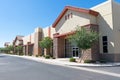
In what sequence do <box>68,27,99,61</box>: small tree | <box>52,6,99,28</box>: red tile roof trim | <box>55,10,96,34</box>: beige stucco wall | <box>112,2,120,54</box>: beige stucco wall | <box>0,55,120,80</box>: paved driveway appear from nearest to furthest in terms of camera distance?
1. <box>0,55,120,80</box>: paved driveway
2. <box>68,27,99,61</box>: small tree
3. <box>112,2,120,54</box>: beige stucco wall
4. <box>52,6,99,28</box>: red tile roof trim
5. <box>55,10,96,34</box>: beige stucco wall

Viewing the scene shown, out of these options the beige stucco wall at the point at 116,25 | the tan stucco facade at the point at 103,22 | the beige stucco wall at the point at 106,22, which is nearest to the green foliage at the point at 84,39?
the tan stucco facade at the point at 103,22

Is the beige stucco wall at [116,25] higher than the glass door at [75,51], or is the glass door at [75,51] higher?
the beige stucco wall at [116,25]

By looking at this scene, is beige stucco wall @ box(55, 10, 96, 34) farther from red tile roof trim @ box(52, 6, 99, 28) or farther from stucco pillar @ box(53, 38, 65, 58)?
stucco pillar @ box(53, 38, 65, 58)

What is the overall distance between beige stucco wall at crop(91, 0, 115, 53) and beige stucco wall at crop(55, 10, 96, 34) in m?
1.36

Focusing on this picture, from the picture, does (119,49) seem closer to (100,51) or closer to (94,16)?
(100,51)

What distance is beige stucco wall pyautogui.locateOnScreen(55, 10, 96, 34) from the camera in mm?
27230

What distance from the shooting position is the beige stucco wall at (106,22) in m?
24.8

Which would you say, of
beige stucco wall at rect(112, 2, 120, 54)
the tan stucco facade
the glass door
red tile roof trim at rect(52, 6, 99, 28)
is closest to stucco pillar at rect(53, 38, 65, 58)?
the glass door

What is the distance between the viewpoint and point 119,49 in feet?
82.7

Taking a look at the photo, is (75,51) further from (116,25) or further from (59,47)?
(116,25)

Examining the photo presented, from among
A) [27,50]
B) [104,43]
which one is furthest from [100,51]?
[27,50]

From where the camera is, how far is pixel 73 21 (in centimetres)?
3120

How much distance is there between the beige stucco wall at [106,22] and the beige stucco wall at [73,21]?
4.47 feet

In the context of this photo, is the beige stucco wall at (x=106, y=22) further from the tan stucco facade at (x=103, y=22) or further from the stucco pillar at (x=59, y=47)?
the stucco pillar at (x=59, y=47)
